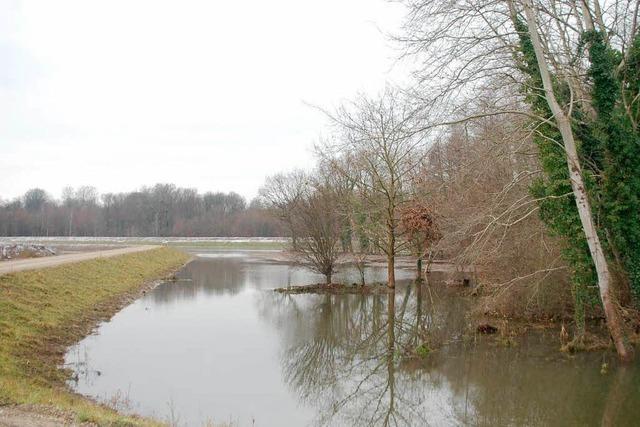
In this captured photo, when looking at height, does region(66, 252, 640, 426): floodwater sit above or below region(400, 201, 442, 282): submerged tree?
below

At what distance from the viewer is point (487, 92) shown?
13.6 meters

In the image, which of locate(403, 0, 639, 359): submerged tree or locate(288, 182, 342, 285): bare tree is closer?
locate(403, 0, 639, 359): submerged tree

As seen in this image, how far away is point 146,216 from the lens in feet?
379

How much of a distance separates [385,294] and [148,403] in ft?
52.4

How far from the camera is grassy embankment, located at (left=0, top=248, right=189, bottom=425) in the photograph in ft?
26.5

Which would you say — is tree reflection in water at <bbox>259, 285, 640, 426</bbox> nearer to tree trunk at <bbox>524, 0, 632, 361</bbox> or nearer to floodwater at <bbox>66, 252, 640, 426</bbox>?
floodwater at <bbox>66, 252, 640, 426</bbox>

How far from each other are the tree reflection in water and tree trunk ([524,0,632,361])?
890 millimetres

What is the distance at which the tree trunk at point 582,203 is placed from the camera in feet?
38.1

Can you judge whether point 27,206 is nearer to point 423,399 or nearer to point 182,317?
point 182,317

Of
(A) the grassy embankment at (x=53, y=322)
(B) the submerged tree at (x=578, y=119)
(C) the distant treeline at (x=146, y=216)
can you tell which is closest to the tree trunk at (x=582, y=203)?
(B) the submerged tree at (x=578, y=119)

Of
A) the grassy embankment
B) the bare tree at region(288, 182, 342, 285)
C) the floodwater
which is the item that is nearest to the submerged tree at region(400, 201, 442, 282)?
the bare tree at region(288, 182, 342, 285)

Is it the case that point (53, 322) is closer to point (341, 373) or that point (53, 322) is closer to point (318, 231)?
point (341, 373)

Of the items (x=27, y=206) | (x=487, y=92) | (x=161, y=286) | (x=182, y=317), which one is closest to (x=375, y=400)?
(x=487, y=92)

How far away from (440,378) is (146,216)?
4390 inches
